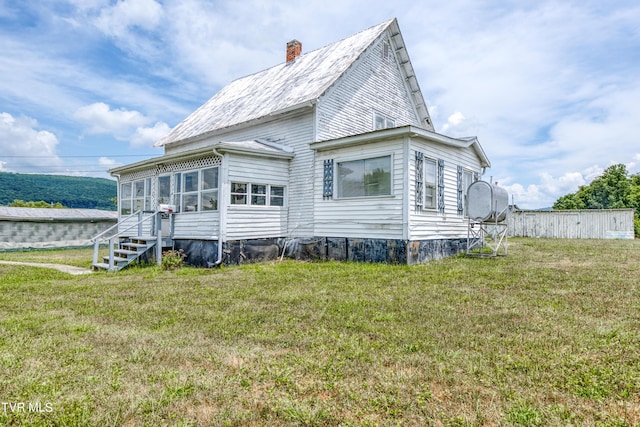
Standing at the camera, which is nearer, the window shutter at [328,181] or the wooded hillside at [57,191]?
the window shutter at [328,181]

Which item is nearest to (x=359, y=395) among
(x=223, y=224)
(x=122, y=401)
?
(x=122, y=401)

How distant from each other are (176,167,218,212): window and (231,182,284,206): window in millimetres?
586

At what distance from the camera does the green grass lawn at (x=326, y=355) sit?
2613 millimetres

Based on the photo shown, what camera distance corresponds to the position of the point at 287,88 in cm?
1481

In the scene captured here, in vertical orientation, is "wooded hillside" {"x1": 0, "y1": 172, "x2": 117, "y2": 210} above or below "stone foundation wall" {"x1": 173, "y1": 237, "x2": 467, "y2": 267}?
above

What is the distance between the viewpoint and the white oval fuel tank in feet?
38.7

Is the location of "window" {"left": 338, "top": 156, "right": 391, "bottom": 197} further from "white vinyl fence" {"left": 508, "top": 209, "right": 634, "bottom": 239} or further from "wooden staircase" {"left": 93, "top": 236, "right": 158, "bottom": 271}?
"white vinyl fence" {"left": 508, "top": 209, "right": 634, "bottom": 239}

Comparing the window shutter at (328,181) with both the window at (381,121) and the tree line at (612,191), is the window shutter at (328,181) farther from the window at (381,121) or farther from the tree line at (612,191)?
the tree line at (612,191)

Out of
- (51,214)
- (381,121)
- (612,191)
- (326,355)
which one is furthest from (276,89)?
(612,191)

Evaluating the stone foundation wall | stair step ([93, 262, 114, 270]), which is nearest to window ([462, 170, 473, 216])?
the stone foundation wall

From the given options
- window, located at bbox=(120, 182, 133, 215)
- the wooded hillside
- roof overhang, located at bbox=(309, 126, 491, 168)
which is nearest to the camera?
roof overhang, located at bbox=(309, 126, 491, 168)

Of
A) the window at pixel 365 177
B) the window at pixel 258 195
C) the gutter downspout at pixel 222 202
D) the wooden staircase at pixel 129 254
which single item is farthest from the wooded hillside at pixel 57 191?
the window at pixel 365 177

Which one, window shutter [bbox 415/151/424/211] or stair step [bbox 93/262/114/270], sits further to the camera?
stair step [bbox 93/262/114/270]

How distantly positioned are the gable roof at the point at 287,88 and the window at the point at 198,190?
3.31 meters
